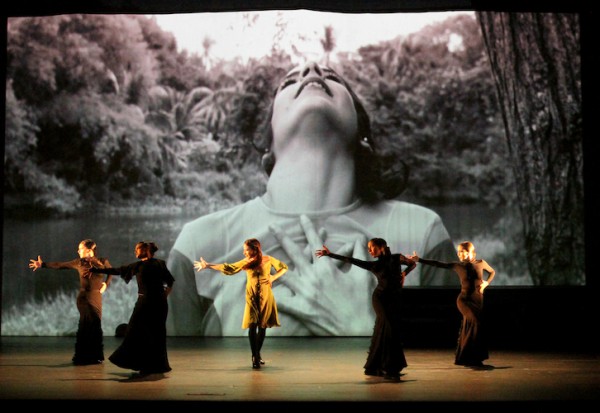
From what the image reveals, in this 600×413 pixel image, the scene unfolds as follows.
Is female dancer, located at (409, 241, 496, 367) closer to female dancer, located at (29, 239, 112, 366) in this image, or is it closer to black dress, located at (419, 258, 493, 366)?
black dress, located at (419, 258, 493, 366)

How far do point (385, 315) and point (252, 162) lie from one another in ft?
14.5

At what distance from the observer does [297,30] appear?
11.0 m

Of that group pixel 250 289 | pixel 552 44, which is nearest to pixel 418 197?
pixel 552 44

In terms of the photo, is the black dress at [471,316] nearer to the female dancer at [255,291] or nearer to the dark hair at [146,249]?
the female dancer at [255,291]

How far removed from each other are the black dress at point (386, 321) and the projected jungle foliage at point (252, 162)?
3560 millimetres

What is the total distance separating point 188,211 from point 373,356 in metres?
4.62

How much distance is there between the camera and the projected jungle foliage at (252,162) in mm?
10867

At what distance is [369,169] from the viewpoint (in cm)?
1105

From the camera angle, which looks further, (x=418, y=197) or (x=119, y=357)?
→ (x=418, y=197)

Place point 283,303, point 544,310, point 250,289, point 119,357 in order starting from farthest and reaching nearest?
point 283,303, point 544,310, point 250,289, point 119,357

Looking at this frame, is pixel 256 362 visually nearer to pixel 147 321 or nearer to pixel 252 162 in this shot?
pixel 147 321

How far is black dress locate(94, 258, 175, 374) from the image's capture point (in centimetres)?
723

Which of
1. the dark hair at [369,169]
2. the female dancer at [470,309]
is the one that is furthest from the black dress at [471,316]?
the dark hair at [369,169]

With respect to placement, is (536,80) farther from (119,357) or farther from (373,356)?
Answer: (119,357)
